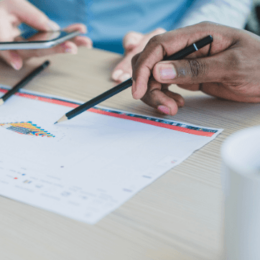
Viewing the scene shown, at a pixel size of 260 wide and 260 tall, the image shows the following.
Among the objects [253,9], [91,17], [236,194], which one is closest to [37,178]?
[236,194]

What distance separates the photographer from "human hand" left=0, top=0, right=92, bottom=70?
643 millimetres

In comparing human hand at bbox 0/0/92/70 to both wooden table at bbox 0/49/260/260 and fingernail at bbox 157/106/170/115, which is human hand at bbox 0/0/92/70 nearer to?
fingernail at bbox 157/106/170/115

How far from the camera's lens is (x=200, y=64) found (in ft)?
1.36

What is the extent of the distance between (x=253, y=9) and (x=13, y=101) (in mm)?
842

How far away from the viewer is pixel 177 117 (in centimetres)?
44

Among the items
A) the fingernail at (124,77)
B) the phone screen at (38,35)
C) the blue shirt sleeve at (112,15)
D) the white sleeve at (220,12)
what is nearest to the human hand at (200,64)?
the fingernail at (124,77)

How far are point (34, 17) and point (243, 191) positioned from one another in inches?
24.6

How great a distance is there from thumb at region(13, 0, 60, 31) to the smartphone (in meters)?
0.02

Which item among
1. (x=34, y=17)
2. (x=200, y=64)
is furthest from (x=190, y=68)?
(x=34, y=17)

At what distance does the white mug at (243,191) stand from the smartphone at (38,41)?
16.9 inches

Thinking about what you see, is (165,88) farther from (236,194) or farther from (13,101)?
(236,194)

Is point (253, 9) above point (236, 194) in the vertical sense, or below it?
above

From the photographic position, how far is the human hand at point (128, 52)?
1.89 feet

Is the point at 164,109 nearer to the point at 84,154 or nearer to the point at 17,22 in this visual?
the point at 84,154
